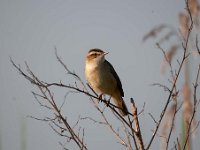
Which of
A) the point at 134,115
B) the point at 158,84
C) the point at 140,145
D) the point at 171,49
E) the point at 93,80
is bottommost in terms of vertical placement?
the point at 140,145

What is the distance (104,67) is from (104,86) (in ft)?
0.86

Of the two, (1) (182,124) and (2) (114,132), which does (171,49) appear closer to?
(1) (182,124)

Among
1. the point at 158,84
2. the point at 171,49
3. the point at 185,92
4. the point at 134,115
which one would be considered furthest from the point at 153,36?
the point at 134,115

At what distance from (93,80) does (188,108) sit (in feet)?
4.58

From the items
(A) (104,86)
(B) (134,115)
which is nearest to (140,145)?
(B) (134,115)

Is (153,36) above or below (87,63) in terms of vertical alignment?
above

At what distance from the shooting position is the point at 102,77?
5.22 m

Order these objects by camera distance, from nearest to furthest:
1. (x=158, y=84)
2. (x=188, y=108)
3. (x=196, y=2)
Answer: (x=158, y=84)
(x=188, y=108)
(x=196, y=2)

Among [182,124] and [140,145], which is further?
[182,124]

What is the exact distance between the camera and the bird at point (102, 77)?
17.1 ft

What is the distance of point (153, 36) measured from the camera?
5.41 meters

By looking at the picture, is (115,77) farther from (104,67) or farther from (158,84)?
(158,84)

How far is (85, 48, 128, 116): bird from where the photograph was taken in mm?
5227

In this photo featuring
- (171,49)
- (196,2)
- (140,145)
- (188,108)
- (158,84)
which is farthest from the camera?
(171,49)
